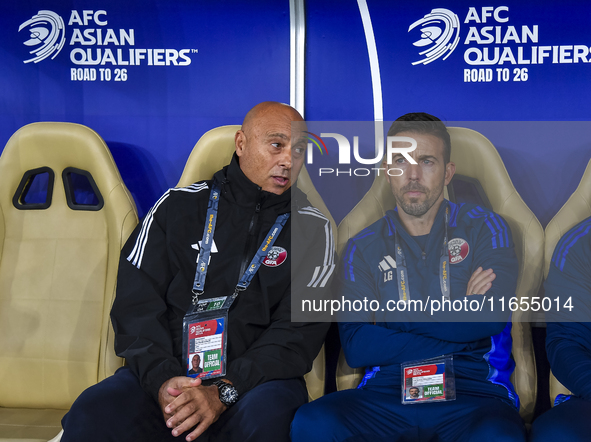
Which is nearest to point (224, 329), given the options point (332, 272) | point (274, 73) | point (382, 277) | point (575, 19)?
point (332, 272)

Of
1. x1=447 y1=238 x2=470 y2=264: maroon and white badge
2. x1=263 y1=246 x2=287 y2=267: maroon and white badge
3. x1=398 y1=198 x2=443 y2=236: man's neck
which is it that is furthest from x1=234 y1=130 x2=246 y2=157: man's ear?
x1=447 y1=238 x2=470 y2=264: maroon and white badge

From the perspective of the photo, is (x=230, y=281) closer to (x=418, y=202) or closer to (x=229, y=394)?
→ (x=229, y=394)

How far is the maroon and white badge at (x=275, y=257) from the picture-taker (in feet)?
5.25

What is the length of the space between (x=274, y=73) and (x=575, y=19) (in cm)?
114

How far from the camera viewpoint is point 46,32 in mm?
2186

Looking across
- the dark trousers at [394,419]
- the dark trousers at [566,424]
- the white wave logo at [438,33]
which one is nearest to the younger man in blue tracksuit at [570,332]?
the dark trousers at [566,424]

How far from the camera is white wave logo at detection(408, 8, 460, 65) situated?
2047 mm

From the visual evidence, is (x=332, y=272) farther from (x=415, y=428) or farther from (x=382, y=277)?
(x=415, y=428)

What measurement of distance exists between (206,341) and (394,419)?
0.55m

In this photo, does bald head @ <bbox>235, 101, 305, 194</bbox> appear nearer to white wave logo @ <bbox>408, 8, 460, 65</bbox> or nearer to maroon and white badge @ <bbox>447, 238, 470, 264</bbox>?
maroon and white badge @ <bbox>447, 238, 470, 264</bbox>

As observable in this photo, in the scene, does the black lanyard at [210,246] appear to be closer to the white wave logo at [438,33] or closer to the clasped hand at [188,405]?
the clasped hand at [188,405]

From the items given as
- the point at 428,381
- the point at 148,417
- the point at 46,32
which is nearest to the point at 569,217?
the point at 428,381

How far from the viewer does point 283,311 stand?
1.58 meters

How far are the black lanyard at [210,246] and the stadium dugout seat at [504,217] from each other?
0.26m
